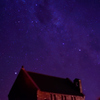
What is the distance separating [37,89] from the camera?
119 feet

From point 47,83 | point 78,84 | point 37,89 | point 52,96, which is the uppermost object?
point 78,84

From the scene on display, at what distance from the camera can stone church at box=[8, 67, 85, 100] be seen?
37.1m

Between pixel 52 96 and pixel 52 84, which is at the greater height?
pixel 52 84

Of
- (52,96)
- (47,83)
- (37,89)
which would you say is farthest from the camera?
(47,83)

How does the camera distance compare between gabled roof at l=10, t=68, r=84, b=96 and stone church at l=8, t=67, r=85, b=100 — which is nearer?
stone church at l=8, t=67, r=85, b=100

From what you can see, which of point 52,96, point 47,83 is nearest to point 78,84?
point 47,83

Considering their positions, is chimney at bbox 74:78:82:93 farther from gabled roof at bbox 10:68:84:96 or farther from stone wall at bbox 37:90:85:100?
stone wall at bbox 37:90:85:100

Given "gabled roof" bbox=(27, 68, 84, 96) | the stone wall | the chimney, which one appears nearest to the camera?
the stone wall

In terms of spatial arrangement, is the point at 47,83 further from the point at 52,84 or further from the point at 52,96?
the point at 52,96

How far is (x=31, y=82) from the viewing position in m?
38.3

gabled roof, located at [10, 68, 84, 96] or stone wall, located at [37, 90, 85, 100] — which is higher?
gabled roof, located at [10, 68, 84, 96]

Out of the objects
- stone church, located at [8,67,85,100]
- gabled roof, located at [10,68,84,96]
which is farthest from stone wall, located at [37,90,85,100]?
gabled roof, located at [10,68,84,96]

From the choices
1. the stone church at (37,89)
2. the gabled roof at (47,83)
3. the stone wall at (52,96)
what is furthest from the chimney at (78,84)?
the stone wall at (52,96)

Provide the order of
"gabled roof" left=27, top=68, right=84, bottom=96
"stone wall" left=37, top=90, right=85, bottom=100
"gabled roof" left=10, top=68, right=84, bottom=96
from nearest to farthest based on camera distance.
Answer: "stone wall" left=37, top=90, right=85, bottom=100 < "gabled roof" left=10, top=68, right=84, bottom=96 < "gabled roof" left=27, top=68, right=84, bottom=96
